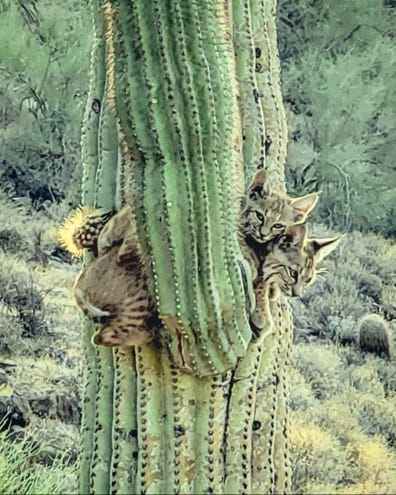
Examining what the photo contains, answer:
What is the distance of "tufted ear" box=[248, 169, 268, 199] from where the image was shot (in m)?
2.15

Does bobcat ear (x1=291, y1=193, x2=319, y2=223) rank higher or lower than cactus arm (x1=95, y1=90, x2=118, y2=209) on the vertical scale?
lower

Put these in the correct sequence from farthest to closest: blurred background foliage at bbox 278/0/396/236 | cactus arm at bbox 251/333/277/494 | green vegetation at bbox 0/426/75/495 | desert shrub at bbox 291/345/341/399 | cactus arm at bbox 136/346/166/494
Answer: blurred background foliage at bbox 278/0/396/236 → desert shrub at bbox 291/345/341/399 → green vegetation at bbox 0/426/75/495 → cactus arm at bbox 251/333/277/494 → cactus arm at bbox 136/346/166/494

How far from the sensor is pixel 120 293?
2.10 metres

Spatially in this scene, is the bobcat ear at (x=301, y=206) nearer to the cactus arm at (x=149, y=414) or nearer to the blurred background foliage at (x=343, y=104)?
the cactus arm at (x=149, y=414)

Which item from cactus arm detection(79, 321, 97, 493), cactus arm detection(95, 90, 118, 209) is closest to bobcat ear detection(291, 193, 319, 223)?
cactus arm detection(95, 90, 118, 209)

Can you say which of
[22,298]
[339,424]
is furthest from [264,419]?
[22,298]

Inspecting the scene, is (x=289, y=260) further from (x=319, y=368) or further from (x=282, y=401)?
(x=319, y=368)

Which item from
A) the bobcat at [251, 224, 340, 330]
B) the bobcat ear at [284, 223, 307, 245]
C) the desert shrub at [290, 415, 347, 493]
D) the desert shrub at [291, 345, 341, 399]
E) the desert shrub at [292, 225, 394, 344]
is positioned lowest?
the desert shrub at [290, 415, 347, 493]

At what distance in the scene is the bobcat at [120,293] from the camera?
208 cm

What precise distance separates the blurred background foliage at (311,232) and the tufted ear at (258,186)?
1050mm

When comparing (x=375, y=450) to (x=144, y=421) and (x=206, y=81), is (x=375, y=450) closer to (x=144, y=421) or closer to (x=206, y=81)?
(x=144, y=421)

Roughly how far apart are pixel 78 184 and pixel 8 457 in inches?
36.2

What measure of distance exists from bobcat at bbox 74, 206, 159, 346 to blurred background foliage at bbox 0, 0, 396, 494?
0.91 metres

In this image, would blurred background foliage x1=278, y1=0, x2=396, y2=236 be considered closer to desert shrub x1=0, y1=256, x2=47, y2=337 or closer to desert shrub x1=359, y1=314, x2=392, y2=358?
desert shrub x1=359, y1=314, x2=392, y2=358
